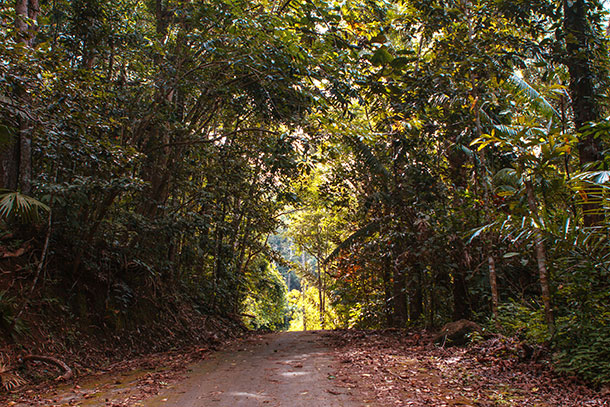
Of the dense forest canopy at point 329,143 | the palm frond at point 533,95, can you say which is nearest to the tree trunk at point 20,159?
the dense forest canopy at point 329,143

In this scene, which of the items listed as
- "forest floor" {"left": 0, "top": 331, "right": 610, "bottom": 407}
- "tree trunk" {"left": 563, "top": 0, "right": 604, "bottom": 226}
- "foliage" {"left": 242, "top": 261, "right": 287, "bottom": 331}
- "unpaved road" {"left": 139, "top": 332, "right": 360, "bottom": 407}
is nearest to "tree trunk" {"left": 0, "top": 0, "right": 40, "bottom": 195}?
"forest floor" {"left": 0, "top": 331, "right": 610, "bottom": 407}

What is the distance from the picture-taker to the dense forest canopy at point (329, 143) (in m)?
4.85

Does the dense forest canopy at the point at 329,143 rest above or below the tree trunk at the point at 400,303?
above

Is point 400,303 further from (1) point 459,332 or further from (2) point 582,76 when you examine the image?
(2) point 582,76

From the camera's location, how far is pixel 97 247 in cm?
795

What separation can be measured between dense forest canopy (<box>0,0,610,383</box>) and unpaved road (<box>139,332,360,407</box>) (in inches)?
101

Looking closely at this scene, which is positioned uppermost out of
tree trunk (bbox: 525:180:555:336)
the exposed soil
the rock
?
tree trunk (bbox: 525:180:555:336)

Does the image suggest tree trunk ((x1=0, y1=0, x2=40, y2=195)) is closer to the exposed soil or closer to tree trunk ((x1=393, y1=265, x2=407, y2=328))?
the exposed soil

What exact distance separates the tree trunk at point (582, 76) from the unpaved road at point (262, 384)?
5.14m

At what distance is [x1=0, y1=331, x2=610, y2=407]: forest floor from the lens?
13.1 ft

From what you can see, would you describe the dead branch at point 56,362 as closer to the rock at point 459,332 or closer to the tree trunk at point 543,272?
the rock at point 459,332

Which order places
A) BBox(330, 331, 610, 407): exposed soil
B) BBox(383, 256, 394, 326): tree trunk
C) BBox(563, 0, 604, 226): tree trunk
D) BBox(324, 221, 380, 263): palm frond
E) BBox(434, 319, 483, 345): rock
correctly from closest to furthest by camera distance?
BBox(330, 331, 610, 407): exposed soil, BBox(434, 319, 483, 345): rock, BBox(563, 0, 604, 226): tree trunk, BBox(324, 221, 380, 263): palm frond, BBox(383, 256, 394, 326): tree trunk

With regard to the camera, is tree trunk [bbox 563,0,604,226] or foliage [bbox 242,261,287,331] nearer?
tree trunk [bbox 563,0,604,226]

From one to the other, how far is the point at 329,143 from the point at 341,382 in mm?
4491
